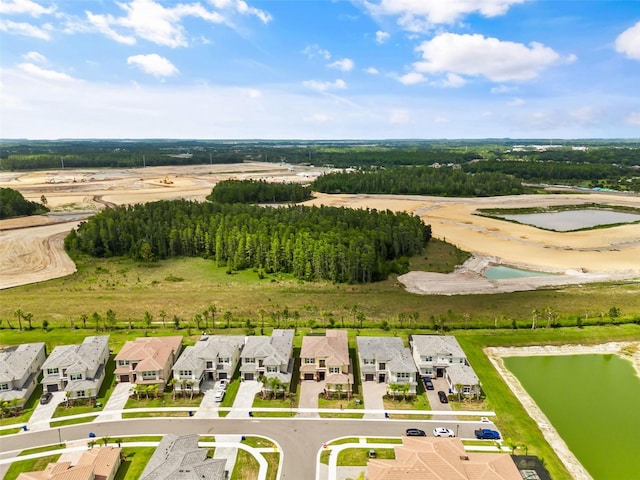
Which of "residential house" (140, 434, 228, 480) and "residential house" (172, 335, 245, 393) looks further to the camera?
"residential house" (172, 335, 245, 393)

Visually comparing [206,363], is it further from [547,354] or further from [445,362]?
[547,354]

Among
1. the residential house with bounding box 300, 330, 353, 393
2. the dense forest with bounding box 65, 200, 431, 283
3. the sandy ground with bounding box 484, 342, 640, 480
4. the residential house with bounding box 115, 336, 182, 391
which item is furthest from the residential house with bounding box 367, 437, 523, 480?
the dense forest with bounding box 65, 200, 431, 283

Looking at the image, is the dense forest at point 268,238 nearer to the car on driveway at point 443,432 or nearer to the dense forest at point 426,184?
the car on driveway at point 443,432

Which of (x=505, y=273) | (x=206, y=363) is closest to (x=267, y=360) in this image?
(x=206, y=363)

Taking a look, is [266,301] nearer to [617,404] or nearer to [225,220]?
[225,220]

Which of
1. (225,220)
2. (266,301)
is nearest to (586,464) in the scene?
(266,301)

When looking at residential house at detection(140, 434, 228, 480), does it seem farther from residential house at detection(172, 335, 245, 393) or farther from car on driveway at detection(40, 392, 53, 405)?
car on driveway at detection(40, 392, 53, 405)
